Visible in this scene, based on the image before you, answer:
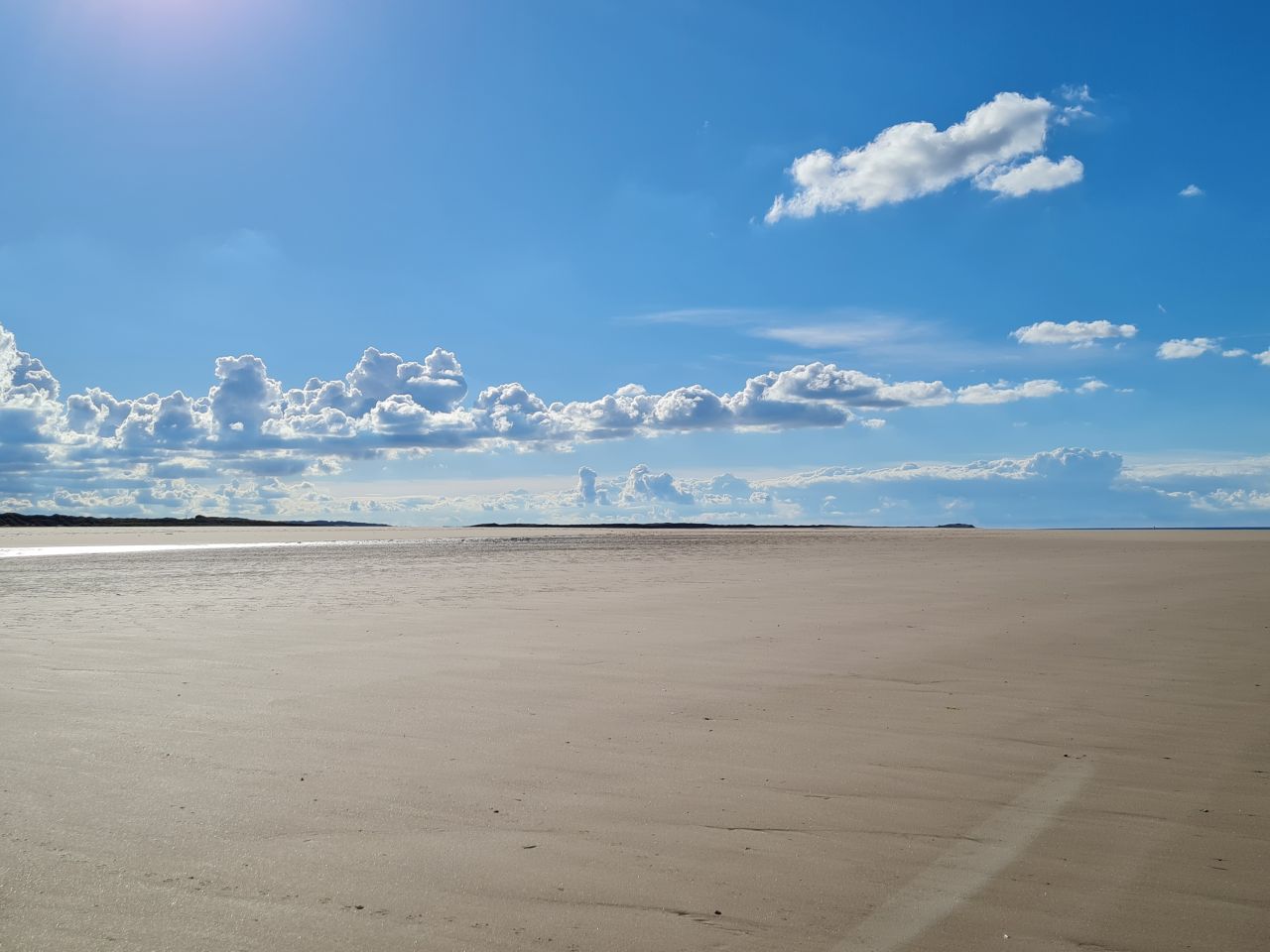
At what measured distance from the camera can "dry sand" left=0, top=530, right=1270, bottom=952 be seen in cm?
399

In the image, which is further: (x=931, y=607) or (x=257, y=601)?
(x=257, y=601)

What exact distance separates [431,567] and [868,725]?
847 inches

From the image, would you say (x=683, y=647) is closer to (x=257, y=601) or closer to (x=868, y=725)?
(x=868, y=725)

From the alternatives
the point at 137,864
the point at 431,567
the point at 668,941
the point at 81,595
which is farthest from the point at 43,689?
the point at 431,567

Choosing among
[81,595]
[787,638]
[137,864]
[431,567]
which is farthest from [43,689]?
[431,567]

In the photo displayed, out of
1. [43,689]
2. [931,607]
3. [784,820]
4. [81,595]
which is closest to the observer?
[784,820]

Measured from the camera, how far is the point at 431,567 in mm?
27203

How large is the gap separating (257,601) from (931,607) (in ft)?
39.8

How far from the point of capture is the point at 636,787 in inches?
226

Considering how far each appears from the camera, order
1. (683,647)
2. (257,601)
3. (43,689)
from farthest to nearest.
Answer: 1. (257,601)
2. (683,647)
3. (43,689)

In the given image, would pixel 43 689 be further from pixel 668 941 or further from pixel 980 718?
pixel 980 718

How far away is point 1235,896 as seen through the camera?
421 centimetres

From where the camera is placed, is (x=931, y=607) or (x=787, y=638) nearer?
(x=787, y=638)

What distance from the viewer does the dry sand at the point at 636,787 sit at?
157 inches
